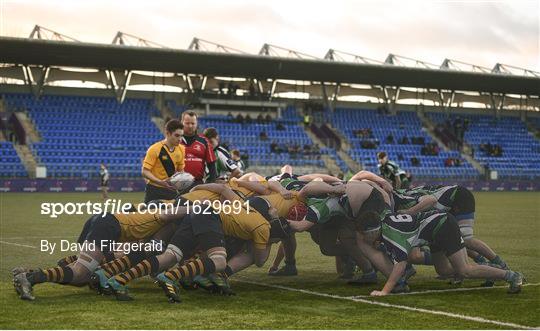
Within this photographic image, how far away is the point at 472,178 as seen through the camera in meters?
58.7

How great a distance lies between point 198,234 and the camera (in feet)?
31.5

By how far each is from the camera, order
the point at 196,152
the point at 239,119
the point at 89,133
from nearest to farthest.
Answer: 1. the point at 196,152
2. the point at 89,133
3. the point at 239,119

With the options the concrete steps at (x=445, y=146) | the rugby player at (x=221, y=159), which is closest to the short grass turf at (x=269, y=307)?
the rugby player at (x=221, y=159)

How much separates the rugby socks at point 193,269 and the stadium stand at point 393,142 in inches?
1752

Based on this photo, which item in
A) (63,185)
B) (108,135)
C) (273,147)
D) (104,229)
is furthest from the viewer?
(273,147)

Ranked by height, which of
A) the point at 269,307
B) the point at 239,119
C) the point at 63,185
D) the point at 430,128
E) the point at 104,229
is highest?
the point at 430,128

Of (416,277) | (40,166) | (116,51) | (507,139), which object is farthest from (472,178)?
(416,277)

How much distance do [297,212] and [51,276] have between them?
315 cm

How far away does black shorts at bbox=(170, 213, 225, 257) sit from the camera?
9617mm

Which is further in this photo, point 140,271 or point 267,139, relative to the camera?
point 267,139

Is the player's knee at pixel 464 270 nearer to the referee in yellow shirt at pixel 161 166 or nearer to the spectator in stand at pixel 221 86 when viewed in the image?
the referee in yellow shirt at pixel 161 166

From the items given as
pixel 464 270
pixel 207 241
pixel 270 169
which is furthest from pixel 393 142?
pixel 207 241

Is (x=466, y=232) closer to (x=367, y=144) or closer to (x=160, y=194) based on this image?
(x=160, y=194)

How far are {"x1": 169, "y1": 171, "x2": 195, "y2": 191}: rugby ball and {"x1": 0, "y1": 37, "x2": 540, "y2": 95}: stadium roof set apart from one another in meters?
38.6
